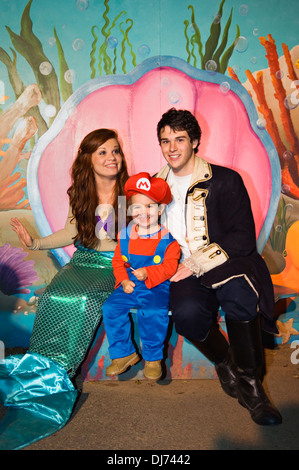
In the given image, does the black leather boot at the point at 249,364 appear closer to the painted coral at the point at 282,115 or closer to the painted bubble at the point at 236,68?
the painted coral at the point at 282,115

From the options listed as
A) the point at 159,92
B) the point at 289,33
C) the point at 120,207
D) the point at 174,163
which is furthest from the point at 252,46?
the point at 120,207

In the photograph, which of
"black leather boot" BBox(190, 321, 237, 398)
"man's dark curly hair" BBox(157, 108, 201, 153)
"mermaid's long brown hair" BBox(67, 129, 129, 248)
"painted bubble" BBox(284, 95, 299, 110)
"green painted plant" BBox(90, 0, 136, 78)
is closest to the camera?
"black leather boot" BBox(190, 321, 237, 398)

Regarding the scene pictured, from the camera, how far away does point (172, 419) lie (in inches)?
91.4

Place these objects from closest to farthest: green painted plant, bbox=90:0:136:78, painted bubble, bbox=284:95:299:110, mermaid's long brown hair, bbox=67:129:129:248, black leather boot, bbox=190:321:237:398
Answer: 1. black leather boot, bbox=190:321:237:398
2. mermaid's long brown hair, bbox=67:129:129:248
3. green painted plant, bbox=90:0:136:78
4. painted bubble, bbox=284:95:299:110

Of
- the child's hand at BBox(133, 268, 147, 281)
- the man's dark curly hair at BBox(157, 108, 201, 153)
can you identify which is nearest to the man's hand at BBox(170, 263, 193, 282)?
the child's hand at BBox(133, 268, 147, 281)

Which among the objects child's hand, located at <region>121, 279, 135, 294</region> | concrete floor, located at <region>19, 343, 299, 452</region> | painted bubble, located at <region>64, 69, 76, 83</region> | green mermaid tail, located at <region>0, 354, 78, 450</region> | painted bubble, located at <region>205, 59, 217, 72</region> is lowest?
concrete floor, located at <region>19, 343, 299, 452</region>

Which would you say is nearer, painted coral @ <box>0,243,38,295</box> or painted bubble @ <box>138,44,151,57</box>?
painted bubble @ <box>138,44,151,57</box>

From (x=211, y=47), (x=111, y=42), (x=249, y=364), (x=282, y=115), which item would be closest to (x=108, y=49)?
(x=111, y=42)

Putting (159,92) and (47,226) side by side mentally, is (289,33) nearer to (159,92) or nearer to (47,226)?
(159,92)

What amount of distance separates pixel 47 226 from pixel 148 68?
134 centimetres

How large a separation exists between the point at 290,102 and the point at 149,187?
150 cm

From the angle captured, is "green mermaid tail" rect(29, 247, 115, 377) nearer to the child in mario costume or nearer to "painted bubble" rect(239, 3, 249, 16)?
the child in mario costume

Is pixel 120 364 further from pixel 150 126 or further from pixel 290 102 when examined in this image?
pixel 290 102

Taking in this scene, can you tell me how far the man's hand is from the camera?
102 inches
